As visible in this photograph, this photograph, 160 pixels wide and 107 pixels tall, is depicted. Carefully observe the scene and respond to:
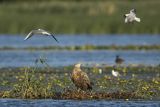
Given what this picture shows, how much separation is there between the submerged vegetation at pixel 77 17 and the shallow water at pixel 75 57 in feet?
39.4

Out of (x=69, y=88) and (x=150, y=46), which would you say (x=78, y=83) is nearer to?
(x=69, y=88)

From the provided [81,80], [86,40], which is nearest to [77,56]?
[86,40]

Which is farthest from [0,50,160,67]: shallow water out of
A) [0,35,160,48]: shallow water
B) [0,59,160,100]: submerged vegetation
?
[0,35,160,48]: shallow water

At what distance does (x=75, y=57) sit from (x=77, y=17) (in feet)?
57.4

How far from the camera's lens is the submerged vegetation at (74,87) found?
1955 cm

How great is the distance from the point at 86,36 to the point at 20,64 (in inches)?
731

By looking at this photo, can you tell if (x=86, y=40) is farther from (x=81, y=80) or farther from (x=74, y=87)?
(x=81, y=80)

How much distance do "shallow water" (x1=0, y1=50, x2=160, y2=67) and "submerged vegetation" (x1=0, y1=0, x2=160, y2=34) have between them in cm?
1202

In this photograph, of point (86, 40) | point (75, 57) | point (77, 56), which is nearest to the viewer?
point (75, 57)

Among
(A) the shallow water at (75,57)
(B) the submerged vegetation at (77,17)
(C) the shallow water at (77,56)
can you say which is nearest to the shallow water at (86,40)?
(C) the shallow water at (77,56)

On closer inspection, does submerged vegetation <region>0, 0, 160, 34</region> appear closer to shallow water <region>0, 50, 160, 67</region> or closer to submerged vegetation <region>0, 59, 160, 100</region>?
shallow water <region>0, 50, 160, 67</region>

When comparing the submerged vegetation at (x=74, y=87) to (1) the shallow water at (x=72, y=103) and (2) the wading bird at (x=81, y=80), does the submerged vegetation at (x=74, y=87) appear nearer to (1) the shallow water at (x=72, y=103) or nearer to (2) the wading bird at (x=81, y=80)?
(2) the wading bird at (x=81, y=80)

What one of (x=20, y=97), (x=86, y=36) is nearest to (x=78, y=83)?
(x=20, y=97)

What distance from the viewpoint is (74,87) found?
21797 millimetres
